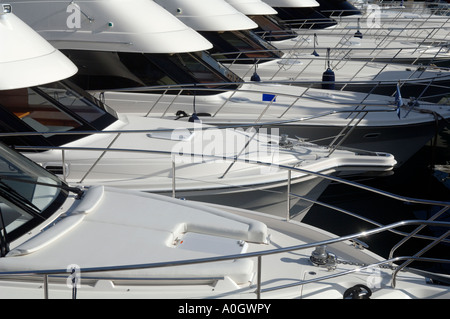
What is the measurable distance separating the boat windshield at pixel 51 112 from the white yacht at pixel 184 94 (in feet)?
4.18

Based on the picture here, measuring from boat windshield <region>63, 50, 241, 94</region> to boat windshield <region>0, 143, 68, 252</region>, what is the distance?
3630 mm

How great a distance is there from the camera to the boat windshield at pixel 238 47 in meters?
9.99

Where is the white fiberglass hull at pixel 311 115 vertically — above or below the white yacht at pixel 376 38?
below

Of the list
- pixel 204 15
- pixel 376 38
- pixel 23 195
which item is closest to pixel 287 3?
pixel 376 38

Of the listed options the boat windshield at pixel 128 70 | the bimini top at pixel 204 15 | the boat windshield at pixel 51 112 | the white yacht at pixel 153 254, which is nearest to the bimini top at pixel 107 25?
the boat windshield at pixel 128 70

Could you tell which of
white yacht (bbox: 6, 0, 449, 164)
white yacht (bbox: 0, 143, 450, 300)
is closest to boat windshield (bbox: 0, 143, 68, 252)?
white yacht (bbox: 0, 143, 450, 300)

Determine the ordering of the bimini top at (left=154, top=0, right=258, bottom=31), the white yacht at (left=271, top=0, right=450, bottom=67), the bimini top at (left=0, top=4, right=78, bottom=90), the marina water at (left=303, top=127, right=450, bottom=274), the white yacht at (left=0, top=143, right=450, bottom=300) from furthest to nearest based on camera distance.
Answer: the white yacht at (left=271, top=0, right=450, bottom=67) → the bimini top at (left=154, top=0, right=258, bottom=31) → the marina water at (left=303, top=127, right=450, bottom=274) → the bimini top at (left=0, top=4, right=78, bottom=90) → the white yacht at (left=0, top=143, right=450, bottom=300)

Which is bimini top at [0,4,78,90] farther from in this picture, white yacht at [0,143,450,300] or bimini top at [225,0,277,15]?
bimini top at [225,0,277,15]

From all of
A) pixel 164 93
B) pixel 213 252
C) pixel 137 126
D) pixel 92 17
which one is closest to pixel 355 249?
pixel 213 252

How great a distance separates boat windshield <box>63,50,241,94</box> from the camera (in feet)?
25.2

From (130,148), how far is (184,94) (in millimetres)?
2289

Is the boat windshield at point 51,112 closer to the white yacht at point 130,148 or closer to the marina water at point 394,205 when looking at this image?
the white yacht at point 130,148

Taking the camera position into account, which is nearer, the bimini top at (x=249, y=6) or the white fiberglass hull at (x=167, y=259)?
the white fiberglass hull at (x=167, y=259)

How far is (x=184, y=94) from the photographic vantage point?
802 centimetres
